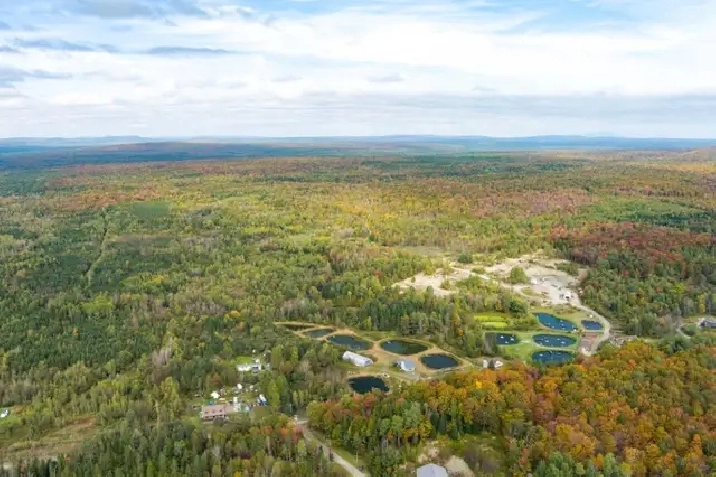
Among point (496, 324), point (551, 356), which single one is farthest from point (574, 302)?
point (551, 356)

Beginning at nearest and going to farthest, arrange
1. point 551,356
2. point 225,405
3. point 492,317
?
point 225,405, point 551,356, point 492,317

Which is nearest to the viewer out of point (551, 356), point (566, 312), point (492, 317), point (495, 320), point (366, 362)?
point (366, 362)

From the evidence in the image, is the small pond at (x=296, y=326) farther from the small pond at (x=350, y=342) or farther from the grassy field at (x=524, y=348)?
the grassy field at (x=524, y=348)

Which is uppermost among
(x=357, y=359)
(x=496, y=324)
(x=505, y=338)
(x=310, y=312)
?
(x=310, y=312)

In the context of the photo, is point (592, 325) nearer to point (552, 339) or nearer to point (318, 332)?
point (552, 339)

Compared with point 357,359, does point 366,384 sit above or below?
below

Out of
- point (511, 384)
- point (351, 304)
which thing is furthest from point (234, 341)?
point (511, 384)

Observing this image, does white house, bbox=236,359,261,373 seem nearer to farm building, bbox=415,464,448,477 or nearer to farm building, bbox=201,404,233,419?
farm building, bbox=201,404,233,419

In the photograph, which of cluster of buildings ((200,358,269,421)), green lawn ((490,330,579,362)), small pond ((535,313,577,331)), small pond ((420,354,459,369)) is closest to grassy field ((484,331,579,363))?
green lawn ((490,330,579,362))
